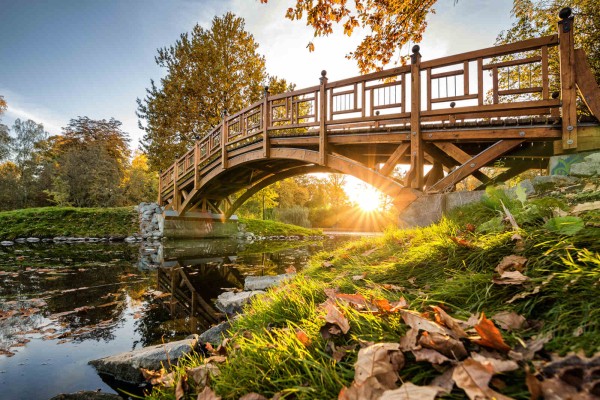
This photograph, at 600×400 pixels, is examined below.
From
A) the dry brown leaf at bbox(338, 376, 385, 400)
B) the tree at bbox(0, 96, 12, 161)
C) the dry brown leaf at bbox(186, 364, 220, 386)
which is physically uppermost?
the tree at bbox(0, 96, 12, 161)

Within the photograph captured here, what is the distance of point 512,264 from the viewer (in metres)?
1.51

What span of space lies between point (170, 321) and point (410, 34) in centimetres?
629

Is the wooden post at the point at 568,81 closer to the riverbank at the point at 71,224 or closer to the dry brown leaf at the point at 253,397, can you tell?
the dry brown leaf at the point at 253,397

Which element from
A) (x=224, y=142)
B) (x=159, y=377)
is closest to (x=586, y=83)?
(x=159, y=377)

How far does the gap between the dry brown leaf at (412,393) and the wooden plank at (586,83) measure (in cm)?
515

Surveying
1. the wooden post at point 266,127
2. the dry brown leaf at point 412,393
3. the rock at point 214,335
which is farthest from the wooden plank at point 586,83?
the wooden post at point 266,127

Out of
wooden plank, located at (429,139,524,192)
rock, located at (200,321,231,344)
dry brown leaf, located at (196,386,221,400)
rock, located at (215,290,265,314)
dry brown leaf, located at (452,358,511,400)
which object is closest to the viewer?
dry brown leaf, located at (452,358,511,400)

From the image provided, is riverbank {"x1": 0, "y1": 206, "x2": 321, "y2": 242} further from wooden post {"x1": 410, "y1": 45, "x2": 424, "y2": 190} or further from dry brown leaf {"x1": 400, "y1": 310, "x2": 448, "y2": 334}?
dry brown leaf {"x1": 400, "y1": 310, "x2": 448, "y2": 334}

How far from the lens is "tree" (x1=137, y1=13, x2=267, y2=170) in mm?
17266

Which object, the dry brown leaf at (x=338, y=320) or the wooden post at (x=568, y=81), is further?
the wooden post at (x=568, y=81)

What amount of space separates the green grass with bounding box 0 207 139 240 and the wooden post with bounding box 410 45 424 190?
14.8 meters

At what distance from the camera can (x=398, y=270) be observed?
87.7 inches

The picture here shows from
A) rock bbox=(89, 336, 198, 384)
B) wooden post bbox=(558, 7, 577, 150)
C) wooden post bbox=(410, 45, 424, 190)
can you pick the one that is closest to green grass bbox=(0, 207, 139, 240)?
wooden post bbox=(410, 45, 424, 190)

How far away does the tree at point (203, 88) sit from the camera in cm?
1727
